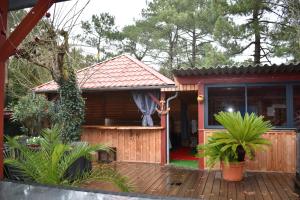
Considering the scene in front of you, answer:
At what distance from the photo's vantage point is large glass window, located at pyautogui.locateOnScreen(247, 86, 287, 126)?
8.27 m

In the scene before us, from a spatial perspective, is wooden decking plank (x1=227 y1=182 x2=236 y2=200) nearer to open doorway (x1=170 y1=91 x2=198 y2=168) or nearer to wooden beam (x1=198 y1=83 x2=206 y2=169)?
wooden beam (x1=198 y1=83 x2=206 y2=169)

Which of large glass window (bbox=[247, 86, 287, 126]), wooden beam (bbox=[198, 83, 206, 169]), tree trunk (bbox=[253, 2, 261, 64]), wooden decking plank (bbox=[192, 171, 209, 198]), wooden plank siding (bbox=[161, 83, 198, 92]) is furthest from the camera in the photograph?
tree trunk (bbox=[253, 2, 261, 64])

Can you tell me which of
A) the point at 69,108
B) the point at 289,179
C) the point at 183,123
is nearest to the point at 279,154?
the point at 289,179

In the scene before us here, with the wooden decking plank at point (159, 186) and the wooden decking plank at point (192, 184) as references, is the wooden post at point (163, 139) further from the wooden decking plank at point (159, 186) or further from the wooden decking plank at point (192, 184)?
the wooden decking plank at point (159, 186)

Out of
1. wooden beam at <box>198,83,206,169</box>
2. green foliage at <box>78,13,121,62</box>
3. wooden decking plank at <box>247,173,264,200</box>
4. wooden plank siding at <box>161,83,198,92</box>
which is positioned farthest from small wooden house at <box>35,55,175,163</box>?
green foliage at <box>78,13,121,62</box>

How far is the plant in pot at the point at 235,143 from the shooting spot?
6066 mm

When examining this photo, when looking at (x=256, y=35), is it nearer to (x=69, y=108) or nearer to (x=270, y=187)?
(x=270, y=187)

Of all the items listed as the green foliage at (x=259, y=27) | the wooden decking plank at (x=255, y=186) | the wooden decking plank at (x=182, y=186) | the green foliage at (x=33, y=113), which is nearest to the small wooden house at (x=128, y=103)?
the green foliage at (x=33, y=113)

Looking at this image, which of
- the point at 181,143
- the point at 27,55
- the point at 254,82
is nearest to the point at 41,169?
the point at 27,55

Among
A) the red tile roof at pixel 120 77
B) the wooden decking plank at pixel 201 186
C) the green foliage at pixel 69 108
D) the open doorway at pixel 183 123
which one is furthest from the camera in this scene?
the open doorway at pixel 183 123

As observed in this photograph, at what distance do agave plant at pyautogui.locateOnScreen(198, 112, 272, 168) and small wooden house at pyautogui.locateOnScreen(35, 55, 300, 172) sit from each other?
1.19 meters

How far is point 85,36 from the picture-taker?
19172 mm

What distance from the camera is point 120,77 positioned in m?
9.55

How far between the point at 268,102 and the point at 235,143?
3132 millimetres
